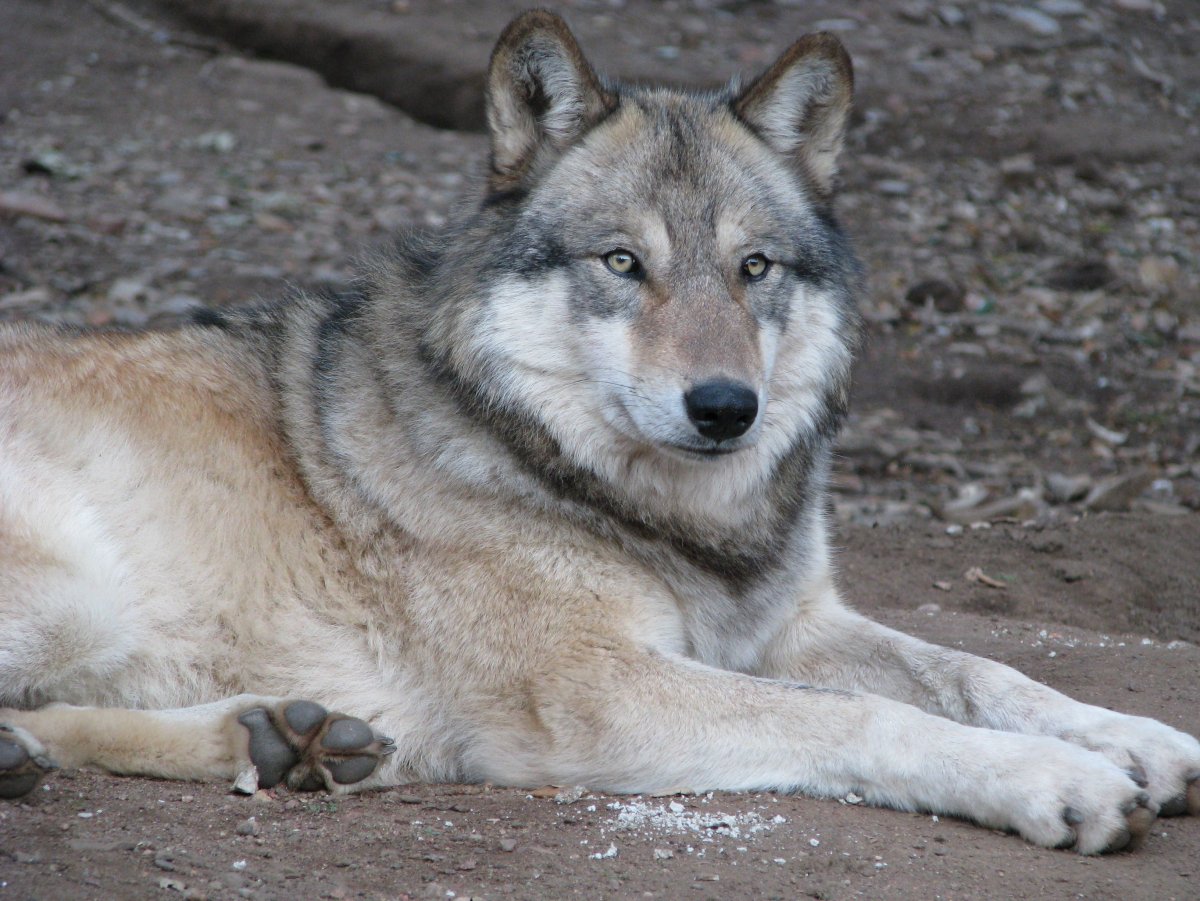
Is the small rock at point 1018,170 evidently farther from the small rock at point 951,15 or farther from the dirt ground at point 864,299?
the small rock at point 951,15

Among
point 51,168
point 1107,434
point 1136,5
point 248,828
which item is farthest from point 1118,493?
point 1136,5

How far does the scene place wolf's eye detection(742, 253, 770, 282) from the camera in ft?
11.6

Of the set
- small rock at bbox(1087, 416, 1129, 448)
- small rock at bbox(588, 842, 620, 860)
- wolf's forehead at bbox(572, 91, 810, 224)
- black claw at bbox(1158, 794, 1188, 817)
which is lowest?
small rock at bbox(1087, 416, 1129, 448)

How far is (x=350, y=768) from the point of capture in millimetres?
3182

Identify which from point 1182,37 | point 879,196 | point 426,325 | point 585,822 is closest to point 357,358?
point 426,325

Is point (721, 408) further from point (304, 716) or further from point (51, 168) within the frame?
point (51, 168)

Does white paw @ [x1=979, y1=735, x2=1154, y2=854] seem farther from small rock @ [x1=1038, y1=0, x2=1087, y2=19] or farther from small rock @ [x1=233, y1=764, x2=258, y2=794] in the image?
small rock @ [x1=1038, y1=0, x2=1087, y2=19]

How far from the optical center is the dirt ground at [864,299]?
2.79 meters

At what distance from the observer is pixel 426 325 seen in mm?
3693

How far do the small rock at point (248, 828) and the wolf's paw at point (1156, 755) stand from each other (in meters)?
2.04

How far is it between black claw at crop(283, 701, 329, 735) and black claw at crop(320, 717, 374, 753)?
0.04 meters

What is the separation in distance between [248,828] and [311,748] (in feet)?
1.10

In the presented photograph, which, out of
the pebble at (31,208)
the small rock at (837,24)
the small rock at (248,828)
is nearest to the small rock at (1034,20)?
the small rock at (837,24)

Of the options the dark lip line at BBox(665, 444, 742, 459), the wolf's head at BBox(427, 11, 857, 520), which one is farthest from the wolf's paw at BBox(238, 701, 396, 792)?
the dark lip line at BBox(665, 444, 742, 459)
